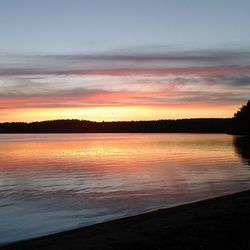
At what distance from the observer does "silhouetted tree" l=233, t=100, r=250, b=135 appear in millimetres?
133225

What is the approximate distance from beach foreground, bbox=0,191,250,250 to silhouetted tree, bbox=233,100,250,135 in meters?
119

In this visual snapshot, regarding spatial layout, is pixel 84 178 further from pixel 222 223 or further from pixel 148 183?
pixel 222 223

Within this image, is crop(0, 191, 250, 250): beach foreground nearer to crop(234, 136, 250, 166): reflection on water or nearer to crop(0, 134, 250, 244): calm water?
crop(0, 134, 250, 244): calm water

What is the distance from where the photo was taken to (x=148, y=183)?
3203 cm

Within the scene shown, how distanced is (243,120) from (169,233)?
128233 millimetres

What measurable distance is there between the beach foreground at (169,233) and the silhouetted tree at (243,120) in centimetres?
11938

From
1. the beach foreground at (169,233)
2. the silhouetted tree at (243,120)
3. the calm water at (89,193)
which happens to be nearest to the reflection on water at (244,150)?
the calm water at (89,193)

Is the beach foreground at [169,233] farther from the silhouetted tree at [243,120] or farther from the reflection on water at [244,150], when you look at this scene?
the silhouetted tree at [243,120]

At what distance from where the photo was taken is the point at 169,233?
1331cm

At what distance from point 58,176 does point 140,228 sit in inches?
915

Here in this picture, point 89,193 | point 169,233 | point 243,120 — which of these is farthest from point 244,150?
point 243,120

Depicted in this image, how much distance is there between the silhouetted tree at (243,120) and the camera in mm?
133225

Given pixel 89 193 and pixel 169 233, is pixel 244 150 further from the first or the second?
pixel 169 233

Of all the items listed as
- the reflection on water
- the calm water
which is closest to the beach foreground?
the calm water
